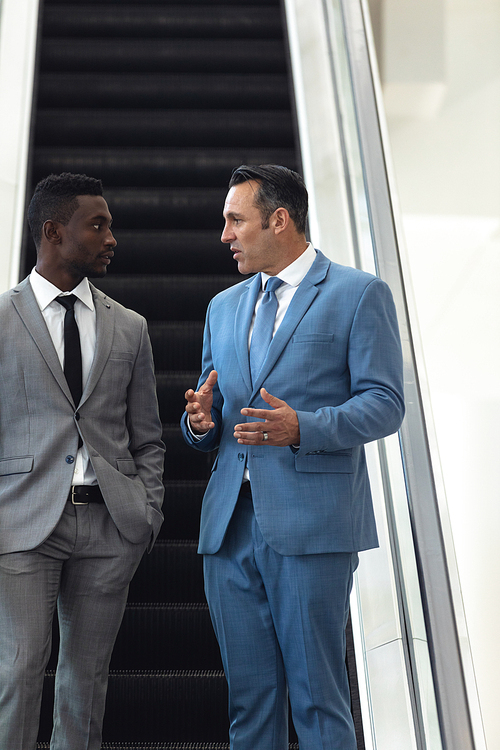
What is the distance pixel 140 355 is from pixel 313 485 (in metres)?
0.71

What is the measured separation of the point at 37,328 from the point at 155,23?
4254 mm

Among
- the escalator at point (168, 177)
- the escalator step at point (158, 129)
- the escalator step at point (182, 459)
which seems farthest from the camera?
the escalator step at point (158, 129)

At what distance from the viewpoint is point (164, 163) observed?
485cm

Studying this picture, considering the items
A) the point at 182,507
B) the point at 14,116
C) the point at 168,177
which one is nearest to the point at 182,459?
the point at 182,507

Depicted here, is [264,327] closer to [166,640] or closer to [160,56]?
[166,640]

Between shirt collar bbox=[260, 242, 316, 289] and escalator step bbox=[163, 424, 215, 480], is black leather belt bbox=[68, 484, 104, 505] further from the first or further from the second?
escalator step bbox=[163, 424, 215, 480]

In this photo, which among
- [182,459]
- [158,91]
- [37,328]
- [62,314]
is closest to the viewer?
[37,328]

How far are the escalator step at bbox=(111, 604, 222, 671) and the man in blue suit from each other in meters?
0.92

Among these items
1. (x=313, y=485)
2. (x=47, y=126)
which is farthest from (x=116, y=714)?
(x=47, y=126)

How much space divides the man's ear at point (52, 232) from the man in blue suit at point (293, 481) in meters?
0.53

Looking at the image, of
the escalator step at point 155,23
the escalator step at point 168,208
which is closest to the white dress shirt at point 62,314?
the escalator step at point 168,208

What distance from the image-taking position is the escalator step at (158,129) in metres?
5.00

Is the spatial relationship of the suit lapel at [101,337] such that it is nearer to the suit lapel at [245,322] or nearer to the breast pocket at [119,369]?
the breast pocket at [119,369]

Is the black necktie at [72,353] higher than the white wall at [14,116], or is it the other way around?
the white wall at [14,116]
